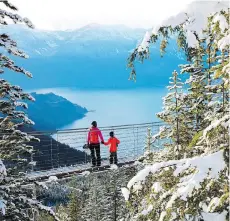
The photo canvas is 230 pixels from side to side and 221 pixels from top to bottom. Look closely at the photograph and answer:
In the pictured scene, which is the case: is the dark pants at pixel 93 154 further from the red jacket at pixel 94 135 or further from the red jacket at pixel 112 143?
the red jacket at pixel 112 143

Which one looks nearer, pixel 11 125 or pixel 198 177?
pixel 198 177

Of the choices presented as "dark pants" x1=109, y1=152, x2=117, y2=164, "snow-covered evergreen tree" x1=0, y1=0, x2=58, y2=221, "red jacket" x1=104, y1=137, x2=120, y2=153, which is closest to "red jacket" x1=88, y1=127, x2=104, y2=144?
"red jacket" x1=104, y1=137, x2=120, y2=153

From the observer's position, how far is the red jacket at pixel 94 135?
1501 centimetres

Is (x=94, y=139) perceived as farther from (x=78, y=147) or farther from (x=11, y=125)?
(x=11, y=125)

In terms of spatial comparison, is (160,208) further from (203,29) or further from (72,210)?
(72,210)

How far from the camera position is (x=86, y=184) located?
43.8 metres

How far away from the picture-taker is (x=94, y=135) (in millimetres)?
15172

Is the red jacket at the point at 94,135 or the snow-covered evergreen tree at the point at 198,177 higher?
the red jacket at the point at 94,135

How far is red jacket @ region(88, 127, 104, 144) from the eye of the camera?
15.0 m

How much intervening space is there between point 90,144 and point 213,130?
468 inches

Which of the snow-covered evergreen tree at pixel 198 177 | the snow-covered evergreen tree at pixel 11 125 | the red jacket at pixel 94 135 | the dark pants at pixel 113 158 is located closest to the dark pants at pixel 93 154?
the red jacket at pixel 94 135

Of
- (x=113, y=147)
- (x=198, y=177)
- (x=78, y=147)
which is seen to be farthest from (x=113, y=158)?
(x=198, y=177)

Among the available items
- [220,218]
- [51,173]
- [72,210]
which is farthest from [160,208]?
[72,210]

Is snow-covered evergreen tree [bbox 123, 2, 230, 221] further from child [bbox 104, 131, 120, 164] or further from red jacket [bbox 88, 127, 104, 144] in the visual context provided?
child [bbox 104, 131, 120, 164]
